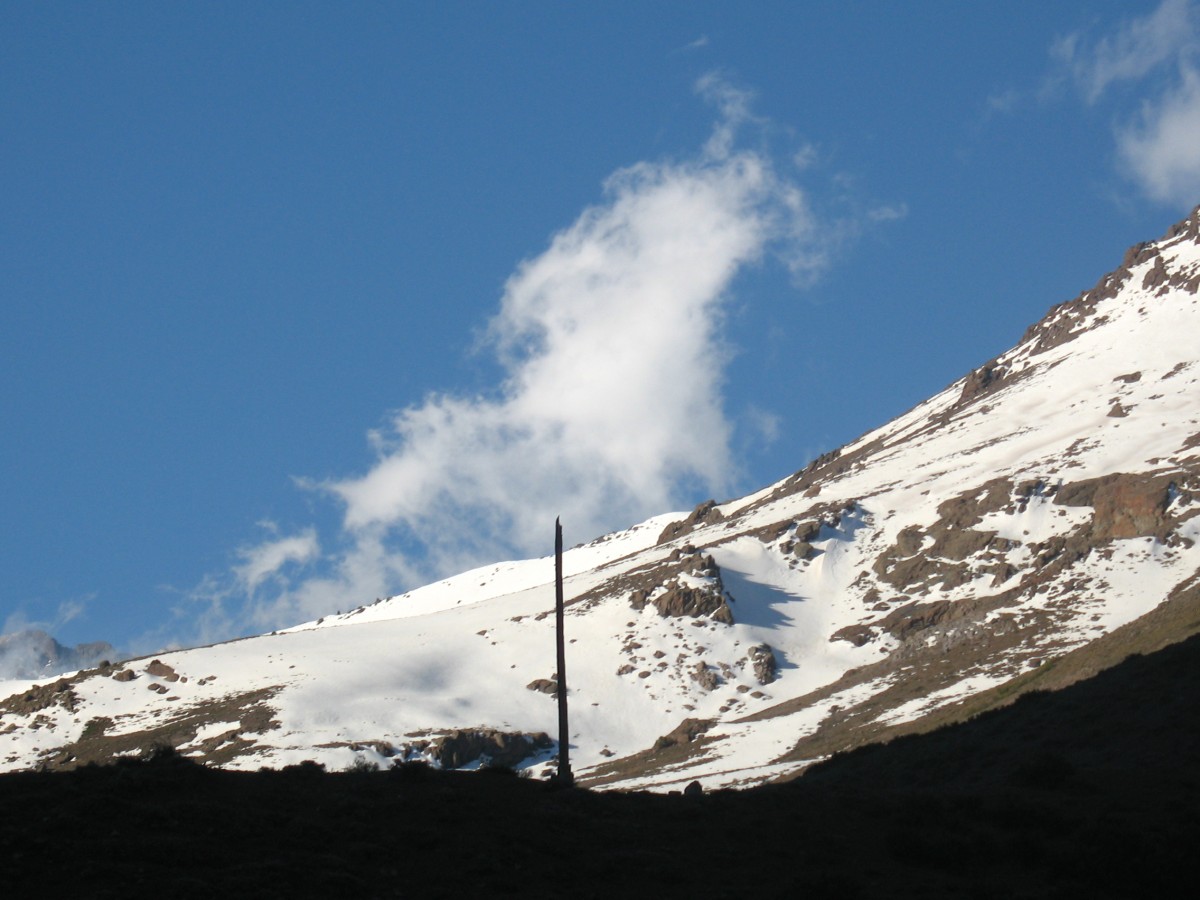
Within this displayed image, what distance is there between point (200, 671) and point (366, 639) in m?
17.9

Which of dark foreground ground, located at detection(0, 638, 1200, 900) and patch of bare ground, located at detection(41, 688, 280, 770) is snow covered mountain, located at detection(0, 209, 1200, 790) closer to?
patch of bare ground, located at detection(41, 688, 280, 770)

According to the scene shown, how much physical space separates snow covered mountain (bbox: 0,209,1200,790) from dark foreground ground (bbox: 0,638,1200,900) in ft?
85.4

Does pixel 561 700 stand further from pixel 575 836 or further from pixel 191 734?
pixel 191 734

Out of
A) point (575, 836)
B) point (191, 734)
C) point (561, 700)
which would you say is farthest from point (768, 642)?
point (575, 836)

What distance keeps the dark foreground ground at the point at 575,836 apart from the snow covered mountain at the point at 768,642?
26.0 meters

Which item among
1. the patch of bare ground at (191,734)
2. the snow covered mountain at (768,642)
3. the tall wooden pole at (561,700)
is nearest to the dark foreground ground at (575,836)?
the tall wooden pole at (561,700)

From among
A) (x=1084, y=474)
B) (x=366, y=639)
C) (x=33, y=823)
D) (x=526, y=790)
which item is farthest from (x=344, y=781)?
(x=1084, y=474)

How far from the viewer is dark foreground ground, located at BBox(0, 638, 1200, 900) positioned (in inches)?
670

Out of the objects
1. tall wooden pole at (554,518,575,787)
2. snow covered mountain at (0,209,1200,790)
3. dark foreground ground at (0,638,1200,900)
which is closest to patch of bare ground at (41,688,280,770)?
snow covered mountain at (0,209,1200,790)

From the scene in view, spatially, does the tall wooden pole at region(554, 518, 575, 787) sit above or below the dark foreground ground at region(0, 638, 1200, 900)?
above

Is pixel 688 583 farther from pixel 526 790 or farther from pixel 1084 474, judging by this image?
pixel 526 790

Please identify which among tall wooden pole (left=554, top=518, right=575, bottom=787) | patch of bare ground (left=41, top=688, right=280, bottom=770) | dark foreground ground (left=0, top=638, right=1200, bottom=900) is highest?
patch of bare ground (left=41, top=688, right=280, bottom=770)

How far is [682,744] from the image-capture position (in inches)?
3120

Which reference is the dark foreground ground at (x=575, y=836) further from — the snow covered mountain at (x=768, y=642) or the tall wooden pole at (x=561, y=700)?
the snow covered mountain at (x=768, y=642)
